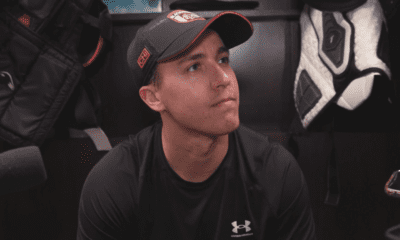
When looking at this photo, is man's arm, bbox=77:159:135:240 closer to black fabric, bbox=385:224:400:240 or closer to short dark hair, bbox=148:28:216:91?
short dark hair, bbox=148:28:216:91

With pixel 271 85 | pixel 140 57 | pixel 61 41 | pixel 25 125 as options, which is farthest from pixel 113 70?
pixel 271 85

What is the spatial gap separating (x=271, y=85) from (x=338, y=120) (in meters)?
0.33

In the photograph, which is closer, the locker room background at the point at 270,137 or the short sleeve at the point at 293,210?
the short sleeve at the point at 293,210

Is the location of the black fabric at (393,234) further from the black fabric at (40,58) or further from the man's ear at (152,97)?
the black fabric at (40,58)

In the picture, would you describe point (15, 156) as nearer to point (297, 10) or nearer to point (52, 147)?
point (52, 147)

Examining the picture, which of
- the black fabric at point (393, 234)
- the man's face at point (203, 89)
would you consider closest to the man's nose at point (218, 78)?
the man's face at point (203, 89)

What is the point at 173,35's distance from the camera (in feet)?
1.99

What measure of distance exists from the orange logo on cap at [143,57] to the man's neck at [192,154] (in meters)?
0.19

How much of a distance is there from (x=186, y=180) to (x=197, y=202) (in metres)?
0.07

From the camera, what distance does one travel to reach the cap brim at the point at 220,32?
22.5 inches

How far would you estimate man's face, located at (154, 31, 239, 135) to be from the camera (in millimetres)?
575

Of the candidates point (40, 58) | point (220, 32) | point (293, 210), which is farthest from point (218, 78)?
point (40, 58)

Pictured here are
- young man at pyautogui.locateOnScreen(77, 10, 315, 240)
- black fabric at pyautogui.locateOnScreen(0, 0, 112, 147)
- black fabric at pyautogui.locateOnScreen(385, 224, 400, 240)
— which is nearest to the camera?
black fabric at pyautogui.locateOnScreen(385, 224, 400, 240)

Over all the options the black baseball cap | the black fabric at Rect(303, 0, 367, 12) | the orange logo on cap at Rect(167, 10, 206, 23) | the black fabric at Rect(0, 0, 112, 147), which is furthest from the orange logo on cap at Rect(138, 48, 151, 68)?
the black fabric at Rect(303, 0, 367, 12)
